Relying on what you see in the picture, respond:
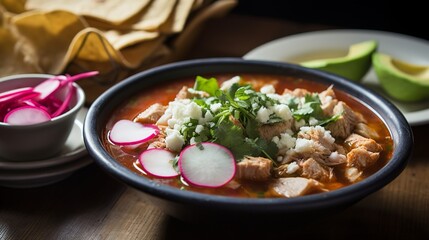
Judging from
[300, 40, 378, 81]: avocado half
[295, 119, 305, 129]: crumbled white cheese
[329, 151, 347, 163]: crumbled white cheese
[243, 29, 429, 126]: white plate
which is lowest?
[243, 29, 429, 126]: white plate

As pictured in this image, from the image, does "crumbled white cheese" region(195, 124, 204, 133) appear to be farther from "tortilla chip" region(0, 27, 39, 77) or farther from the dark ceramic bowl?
"tortilla chip" region(0, 27, 39, 77)

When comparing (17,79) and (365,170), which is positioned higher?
(365,170)

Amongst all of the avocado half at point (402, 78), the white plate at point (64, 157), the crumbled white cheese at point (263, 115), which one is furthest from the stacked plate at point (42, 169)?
the avocado half at point (402, 78)

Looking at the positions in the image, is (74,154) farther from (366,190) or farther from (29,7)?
(29,7)


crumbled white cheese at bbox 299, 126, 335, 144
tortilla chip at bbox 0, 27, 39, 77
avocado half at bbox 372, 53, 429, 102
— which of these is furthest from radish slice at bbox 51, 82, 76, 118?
avocado half at bbox 372, 53, 429, 102

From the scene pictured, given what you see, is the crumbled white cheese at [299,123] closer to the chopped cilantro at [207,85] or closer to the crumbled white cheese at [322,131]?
the crumbled white cheese at [322,131]

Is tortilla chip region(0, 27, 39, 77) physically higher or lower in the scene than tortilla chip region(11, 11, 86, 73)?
lower

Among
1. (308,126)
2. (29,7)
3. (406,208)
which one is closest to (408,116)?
(406,208)
